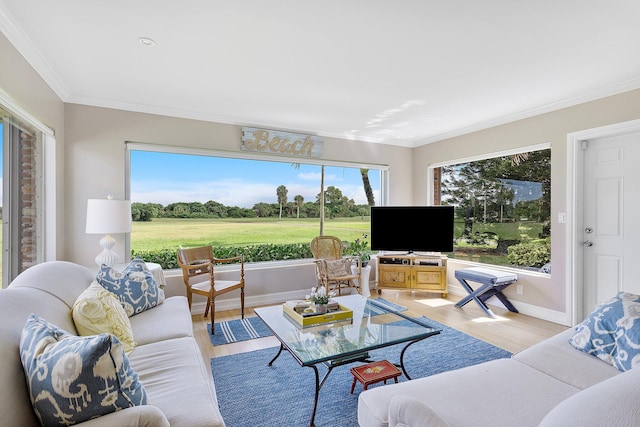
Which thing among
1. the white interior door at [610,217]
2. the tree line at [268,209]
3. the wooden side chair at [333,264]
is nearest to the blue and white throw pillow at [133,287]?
the tree line at [268,209]

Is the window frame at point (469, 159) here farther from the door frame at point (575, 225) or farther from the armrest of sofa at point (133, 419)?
the armrest of sofa at point (133, 419)

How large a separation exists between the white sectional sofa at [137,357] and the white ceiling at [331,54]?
5.32 feet

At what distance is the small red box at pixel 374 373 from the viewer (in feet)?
6.65

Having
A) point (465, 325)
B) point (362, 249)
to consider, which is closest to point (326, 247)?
point (362, 249)

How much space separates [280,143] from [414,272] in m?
2.67

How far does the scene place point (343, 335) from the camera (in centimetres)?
219

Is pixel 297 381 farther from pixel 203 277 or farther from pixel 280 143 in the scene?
pixel 280 143

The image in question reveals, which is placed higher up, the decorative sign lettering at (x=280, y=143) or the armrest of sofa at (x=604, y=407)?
the decorative sign lettering at (x=280, y=143)

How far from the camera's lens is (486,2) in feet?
6.05

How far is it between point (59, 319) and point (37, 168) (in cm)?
200

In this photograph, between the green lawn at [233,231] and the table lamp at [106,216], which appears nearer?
the table lamp at [106,216]

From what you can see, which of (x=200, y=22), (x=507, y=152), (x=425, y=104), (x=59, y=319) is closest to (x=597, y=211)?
(x=507, y=152)

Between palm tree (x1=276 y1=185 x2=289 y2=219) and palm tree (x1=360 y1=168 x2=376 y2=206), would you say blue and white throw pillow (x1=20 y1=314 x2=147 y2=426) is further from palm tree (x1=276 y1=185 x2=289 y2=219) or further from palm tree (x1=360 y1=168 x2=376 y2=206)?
palm tree (x1=360 y1=168 x2=376 y2=206)

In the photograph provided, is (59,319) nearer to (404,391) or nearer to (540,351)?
(404,391)
